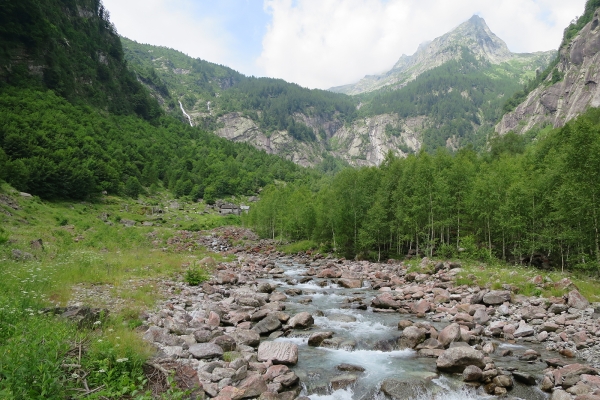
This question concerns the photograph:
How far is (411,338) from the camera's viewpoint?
1652 cm

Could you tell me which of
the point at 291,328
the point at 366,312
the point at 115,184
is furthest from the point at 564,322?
the point at 115,184

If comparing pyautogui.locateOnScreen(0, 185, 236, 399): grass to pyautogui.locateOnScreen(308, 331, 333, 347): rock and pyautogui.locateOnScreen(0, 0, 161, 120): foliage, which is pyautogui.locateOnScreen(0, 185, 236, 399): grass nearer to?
pyautogui.locateOnScreen(308, 331, 333, 347): rock

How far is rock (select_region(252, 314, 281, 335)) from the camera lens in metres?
17.5

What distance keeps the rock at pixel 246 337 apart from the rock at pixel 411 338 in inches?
275

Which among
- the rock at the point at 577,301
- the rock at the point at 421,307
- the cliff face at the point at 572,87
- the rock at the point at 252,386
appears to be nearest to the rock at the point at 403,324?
the rock at the point at 421,307

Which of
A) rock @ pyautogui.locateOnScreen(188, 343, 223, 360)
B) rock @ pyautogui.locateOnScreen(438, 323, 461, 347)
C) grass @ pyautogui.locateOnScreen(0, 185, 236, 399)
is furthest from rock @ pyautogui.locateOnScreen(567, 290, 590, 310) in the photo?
grass @ pyautogui.locateOnScreen(0, 185, 236, 399)

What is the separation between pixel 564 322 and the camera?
17.8 m

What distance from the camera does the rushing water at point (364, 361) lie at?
1184 centimetres

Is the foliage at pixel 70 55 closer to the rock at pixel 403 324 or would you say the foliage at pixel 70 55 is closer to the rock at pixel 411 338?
the rock at pixel 403 324

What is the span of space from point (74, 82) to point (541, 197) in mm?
151013

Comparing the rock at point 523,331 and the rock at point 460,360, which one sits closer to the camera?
the rock at point 460,360

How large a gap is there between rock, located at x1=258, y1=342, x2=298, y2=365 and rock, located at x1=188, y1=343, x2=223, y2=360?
1729 millimetres

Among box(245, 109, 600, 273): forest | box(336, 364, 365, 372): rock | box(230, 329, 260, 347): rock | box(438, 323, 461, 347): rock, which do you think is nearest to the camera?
box(336, 364, 365, 372): rock

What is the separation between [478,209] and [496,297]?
22.1 m
